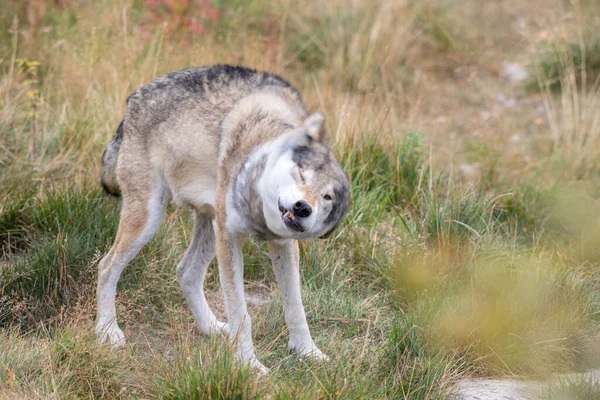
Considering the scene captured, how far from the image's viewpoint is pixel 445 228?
544cm

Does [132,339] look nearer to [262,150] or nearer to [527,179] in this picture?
[262,150]

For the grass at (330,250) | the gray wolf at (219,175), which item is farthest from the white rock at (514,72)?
the gray wolf at (219,175)

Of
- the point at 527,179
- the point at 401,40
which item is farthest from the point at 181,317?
the point at 401,40

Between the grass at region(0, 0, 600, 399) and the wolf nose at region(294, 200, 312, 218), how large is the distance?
0.77 metres

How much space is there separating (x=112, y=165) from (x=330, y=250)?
5.26ft

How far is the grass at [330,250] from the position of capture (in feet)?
13.4

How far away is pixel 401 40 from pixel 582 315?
221 inches

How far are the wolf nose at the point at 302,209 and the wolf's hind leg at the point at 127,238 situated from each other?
56.5 inches

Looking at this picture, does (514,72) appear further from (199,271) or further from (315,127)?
(315,127)

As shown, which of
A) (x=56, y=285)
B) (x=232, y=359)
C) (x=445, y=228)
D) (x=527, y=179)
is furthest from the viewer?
(x=527, y=179)

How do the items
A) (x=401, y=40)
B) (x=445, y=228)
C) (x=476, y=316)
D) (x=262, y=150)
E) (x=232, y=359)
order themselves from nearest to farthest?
(x=232, y=359)
(x=262, y=150)
(x=476, y=316)
(x=445, y=228)
(x=401, y=40)

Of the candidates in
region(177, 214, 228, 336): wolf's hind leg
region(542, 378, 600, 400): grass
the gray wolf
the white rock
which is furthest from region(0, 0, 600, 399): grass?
the white rock

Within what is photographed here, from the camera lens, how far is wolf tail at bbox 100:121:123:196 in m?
5.03

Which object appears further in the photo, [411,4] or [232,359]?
[411,4]
